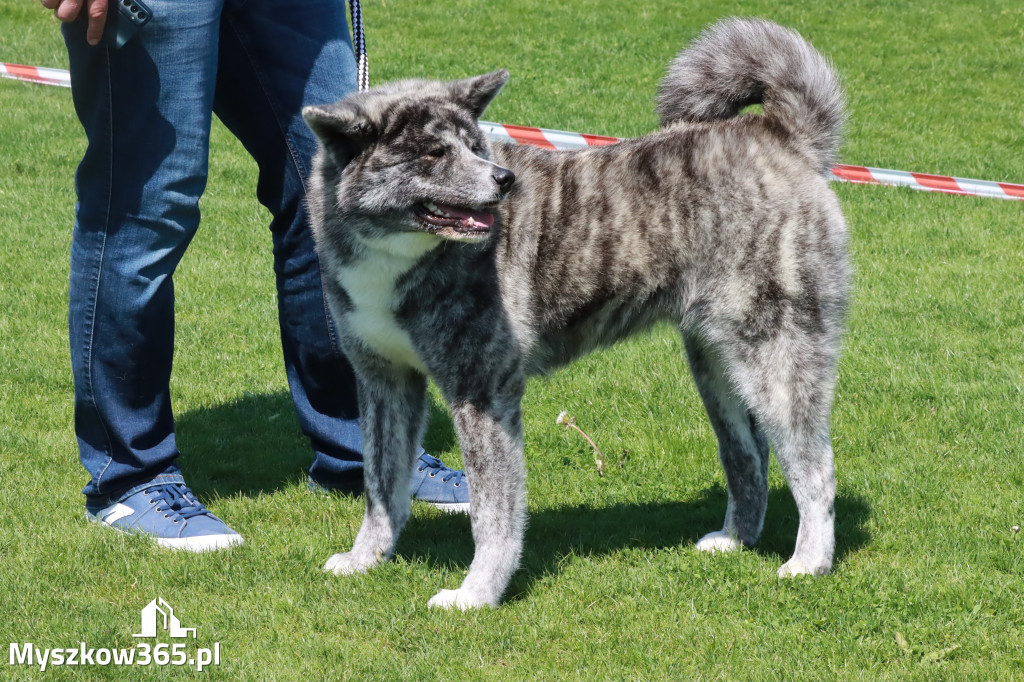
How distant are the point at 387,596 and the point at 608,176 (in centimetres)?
154

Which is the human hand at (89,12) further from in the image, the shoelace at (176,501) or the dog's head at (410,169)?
the shoelace at (176,501)

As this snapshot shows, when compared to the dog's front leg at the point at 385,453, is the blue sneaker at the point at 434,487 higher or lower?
lower

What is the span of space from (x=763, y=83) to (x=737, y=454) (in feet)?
4.34

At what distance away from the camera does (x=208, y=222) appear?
7.49 m

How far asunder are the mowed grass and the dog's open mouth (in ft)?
3.42

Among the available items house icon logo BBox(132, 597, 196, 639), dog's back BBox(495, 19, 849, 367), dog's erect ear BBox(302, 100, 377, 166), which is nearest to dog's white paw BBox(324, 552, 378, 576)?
house icon logo BBox(132, 597, 196, 639)

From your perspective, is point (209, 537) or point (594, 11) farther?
point (594, 11)

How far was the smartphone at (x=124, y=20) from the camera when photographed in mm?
3225

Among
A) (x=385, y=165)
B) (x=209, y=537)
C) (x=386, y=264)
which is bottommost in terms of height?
(x=209, y=537)

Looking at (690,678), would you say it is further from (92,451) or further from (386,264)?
(92,451)

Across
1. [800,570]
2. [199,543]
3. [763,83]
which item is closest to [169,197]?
[199,543]

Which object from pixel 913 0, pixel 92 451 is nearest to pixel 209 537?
pixel 92 451

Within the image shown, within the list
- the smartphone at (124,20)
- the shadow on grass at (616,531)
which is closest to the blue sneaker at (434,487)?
the shadow on grass at (616,531)

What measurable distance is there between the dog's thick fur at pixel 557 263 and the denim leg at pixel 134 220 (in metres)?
0.54
